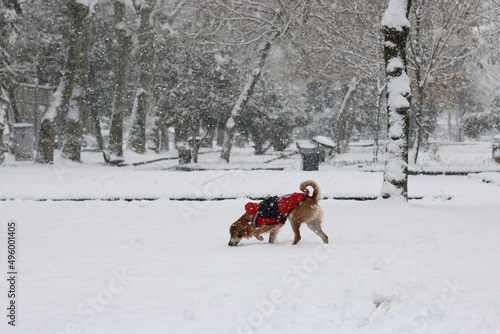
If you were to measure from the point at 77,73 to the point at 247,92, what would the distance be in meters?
7.25

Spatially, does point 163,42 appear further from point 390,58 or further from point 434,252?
point 434,252

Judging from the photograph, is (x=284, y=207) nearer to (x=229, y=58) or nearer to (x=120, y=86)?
(x=229, y=58)

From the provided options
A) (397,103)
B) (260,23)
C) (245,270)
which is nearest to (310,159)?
(260,23)

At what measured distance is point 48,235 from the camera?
8047mm

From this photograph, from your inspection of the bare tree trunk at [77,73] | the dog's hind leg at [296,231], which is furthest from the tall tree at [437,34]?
the bare tree trunk at [77,73]

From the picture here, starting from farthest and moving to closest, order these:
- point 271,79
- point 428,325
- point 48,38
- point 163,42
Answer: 1. point 48,38
2. point 271,79
3. point 163,42
4. point 428,325

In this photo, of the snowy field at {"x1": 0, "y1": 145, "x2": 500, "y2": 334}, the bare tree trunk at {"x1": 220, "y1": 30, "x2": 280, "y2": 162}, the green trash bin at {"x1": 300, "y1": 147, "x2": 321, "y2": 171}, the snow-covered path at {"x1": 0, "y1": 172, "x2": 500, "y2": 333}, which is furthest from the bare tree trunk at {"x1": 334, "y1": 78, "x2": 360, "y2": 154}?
the snow-covered path at {"x1": 0, "y1": 172, "x2": 500, "y2": 333}

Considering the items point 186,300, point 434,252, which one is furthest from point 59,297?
point 434,252

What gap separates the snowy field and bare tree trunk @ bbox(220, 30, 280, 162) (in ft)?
30.5

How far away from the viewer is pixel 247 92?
19.8 meters

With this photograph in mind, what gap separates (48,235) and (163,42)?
60.2 ft

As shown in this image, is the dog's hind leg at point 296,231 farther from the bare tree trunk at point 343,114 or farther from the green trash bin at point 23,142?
the green trash bin at point 23,142

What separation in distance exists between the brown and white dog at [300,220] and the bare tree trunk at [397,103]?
385cm

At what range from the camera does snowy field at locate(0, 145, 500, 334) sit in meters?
3.94
